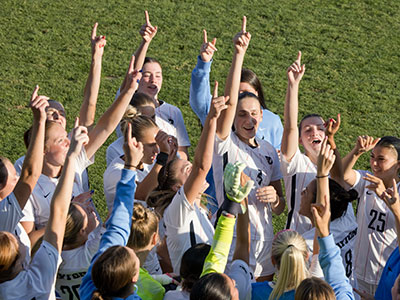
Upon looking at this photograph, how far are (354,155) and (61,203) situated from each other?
2552 mm

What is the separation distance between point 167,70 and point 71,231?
651 centimetres

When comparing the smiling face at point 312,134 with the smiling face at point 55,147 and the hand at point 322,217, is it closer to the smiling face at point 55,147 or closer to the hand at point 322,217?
the hand at point 322,217

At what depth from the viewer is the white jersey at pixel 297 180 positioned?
17.2 feet

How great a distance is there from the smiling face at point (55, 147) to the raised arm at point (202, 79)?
157 centimetres

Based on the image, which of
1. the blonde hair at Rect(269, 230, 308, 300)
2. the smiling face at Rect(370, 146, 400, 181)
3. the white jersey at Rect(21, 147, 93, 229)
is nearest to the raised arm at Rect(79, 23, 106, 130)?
the white jersey at Rect(21, 147, 93, 229)

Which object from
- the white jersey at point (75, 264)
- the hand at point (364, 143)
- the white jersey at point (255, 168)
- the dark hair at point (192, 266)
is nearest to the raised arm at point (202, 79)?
the white jersey at point (255, 168)

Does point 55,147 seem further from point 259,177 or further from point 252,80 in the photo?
point 252,80

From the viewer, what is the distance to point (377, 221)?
5.41m

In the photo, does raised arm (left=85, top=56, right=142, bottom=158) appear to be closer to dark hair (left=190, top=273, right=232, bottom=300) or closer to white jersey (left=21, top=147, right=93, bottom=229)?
white jersey (left=21, top=147, right=93, bottom=229)

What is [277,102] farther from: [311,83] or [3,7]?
[3,7]

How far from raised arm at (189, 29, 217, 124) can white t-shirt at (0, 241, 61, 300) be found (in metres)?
2.70

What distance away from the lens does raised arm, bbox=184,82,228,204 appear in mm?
4457

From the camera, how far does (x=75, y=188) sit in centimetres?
514

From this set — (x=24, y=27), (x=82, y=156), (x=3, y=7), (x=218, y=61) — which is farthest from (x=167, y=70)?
(x=82, y=156)
